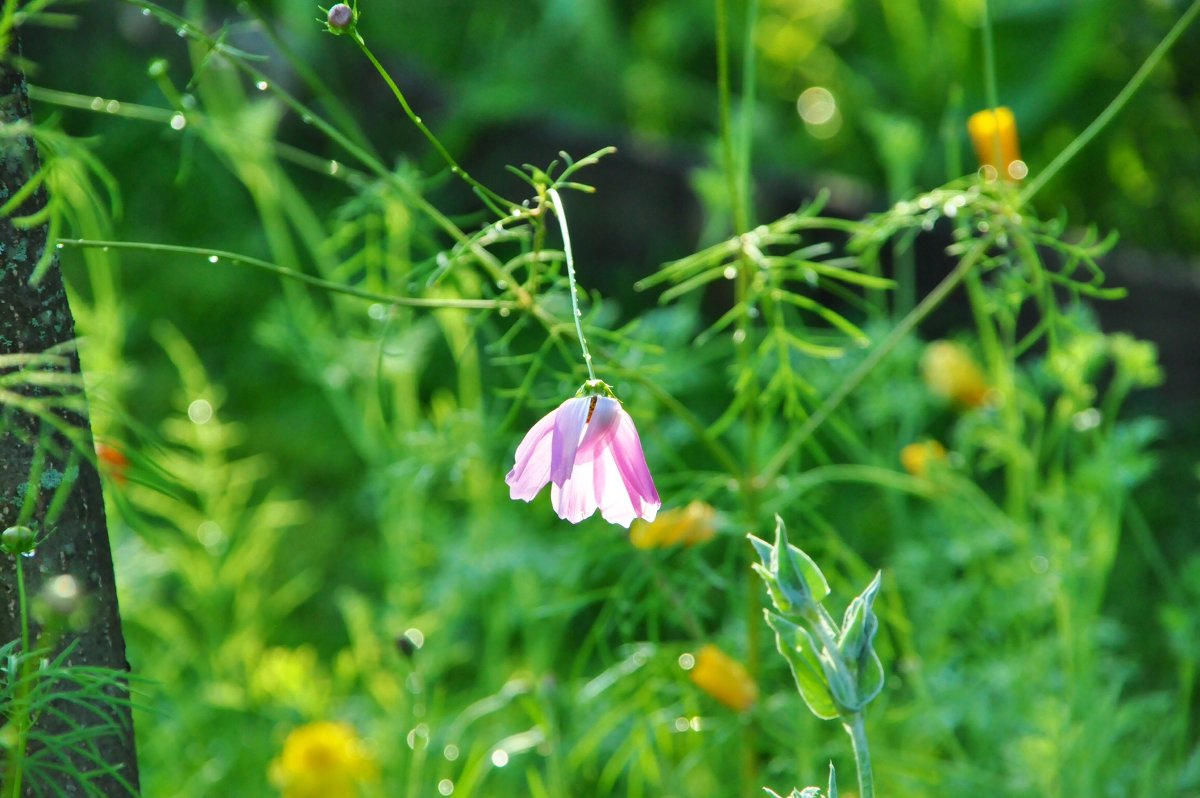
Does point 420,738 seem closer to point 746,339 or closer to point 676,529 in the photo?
point 676,529

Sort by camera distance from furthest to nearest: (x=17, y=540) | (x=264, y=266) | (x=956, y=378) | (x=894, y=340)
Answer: (x=956, y=378) < (x=894, y=340) < (x=264, y=266) < (x=17, y=540)

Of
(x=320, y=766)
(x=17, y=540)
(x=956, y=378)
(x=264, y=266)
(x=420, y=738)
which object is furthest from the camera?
(x=956, y=378)

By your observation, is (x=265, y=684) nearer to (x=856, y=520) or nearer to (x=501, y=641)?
(x=501, y=641)

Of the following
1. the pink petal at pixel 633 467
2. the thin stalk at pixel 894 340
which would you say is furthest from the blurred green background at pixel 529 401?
the pink petal at pixel 633 467

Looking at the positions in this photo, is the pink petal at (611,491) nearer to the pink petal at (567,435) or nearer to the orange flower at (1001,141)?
the pink petal at (567,435)

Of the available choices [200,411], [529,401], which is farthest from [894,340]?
[200,411]

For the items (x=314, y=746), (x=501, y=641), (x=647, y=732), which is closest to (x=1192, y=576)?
(x=647, y=732)
